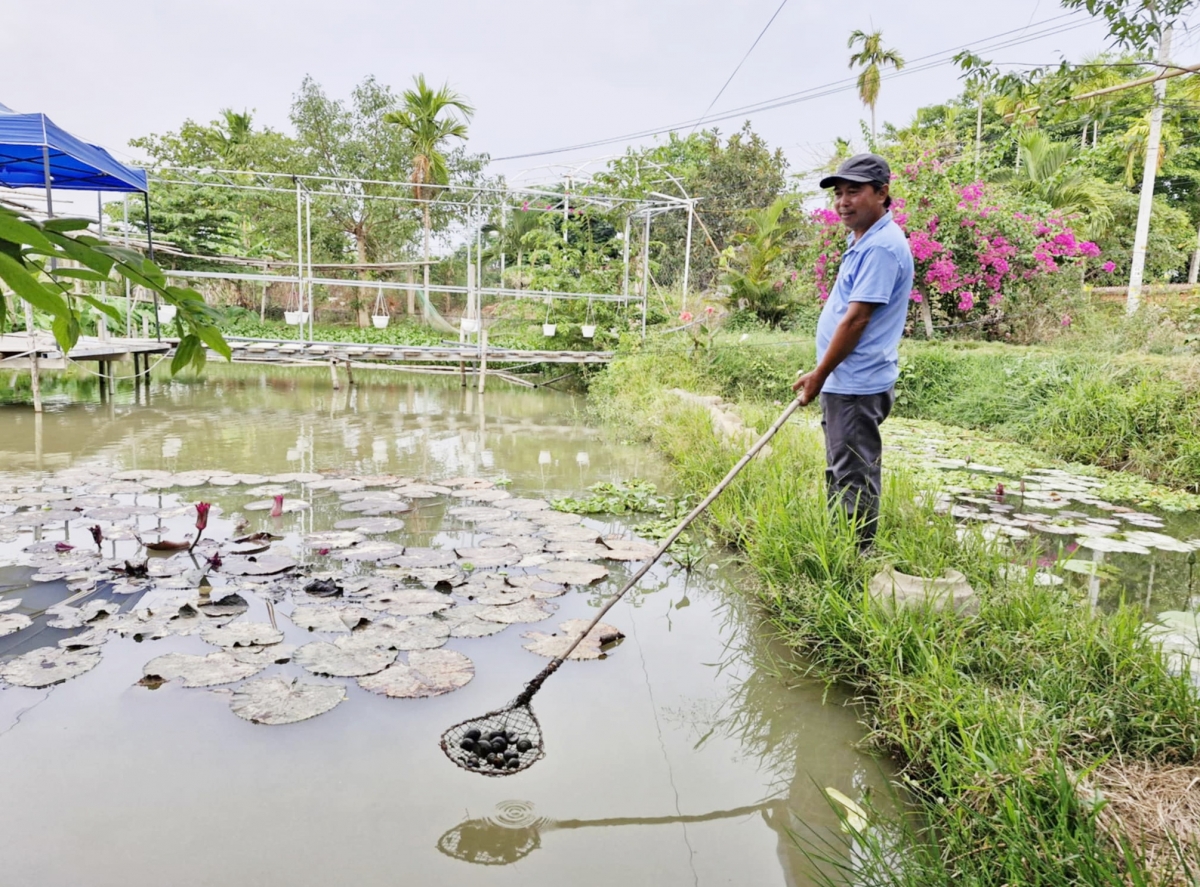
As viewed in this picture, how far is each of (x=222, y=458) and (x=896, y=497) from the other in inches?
185

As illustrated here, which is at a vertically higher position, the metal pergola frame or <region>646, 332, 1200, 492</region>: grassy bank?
the metal pergola frame

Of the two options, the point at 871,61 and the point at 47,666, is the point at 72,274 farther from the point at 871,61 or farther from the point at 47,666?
the point at 871,61

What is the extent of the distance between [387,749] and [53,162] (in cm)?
738

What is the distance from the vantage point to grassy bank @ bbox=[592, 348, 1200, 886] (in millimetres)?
1501

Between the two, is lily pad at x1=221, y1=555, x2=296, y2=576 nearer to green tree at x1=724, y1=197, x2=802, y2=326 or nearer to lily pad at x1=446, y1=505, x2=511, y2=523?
lily pad at x1=446, y1=505, x2=511, y2=523

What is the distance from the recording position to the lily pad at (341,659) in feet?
8.21

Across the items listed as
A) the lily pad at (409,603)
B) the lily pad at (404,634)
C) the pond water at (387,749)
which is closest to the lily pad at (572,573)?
the pond water at (387,749)

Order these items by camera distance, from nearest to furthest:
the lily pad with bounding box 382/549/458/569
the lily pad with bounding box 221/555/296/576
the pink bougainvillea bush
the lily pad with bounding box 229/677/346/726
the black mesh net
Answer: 1. the black mesh net
2. the lily pad with bounding box 229/677/346/726
3. the lily pad with bounding box 221/555/296/576
4. the lily pad with bounding box 382/549/458/569
5. the pink bougainvillea bush

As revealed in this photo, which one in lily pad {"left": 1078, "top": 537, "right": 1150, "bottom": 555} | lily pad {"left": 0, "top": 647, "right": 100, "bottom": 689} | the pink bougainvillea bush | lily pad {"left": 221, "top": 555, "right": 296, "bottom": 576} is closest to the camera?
lily pad {"left": 0, "top": 647, "right": 100, "bottom": 689}

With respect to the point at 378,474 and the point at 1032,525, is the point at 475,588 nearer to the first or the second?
the point at 378,474

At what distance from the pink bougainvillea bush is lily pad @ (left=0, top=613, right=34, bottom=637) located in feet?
27.9

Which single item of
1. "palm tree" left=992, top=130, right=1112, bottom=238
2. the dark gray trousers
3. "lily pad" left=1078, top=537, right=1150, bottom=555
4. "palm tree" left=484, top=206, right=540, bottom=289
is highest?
"palm tree" left=992, top=130, right=1112, bottom=238

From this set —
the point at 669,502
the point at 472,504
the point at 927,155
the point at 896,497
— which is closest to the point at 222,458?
the point at 472,504

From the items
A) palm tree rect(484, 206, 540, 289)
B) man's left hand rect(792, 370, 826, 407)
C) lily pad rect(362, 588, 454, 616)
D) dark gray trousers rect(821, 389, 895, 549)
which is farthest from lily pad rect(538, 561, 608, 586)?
palm tree rect(484, 206, 540, 289)
